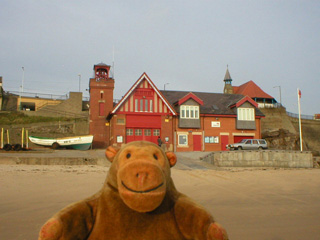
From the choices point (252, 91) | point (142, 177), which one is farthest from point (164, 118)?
point (252, 91)

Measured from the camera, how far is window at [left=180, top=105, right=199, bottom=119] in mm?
29453

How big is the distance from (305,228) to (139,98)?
24.0 metres

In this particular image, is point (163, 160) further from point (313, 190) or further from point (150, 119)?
point (150, 119)

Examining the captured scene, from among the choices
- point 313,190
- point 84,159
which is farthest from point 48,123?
point 313,190

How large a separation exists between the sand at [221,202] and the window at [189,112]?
1888cm

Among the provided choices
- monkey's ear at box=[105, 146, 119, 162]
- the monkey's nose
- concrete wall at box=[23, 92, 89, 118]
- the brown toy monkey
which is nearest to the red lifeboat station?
concrete wall at box=[23, 92, 89, 118]

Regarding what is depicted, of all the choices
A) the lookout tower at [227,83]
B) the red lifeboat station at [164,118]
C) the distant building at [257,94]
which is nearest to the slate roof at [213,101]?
the red lifeboat station at [164,118]

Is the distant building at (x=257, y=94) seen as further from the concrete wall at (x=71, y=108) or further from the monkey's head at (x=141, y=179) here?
the monkey's head at (x=141, y=179)

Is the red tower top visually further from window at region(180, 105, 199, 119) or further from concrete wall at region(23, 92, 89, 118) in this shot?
concrete wall at region(23, 92, 89, 118)

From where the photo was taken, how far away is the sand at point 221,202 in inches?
178

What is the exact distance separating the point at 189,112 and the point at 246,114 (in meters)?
6.90

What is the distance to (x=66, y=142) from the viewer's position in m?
25.5

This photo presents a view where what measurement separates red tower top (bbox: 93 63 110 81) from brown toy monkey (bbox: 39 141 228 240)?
29220 millimetres

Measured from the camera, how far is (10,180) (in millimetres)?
8609
